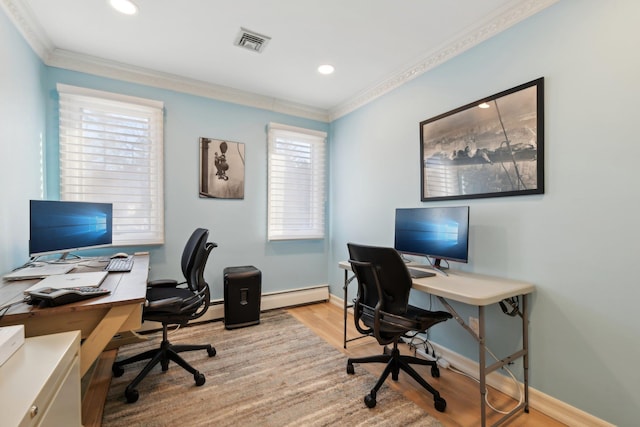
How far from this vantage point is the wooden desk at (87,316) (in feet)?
3.98

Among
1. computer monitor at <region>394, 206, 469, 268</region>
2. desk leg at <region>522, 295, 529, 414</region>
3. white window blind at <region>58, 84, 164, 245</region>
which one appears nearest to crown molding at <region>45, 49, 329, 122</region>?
white window blind at <region>58, 84, 164, 245</region>

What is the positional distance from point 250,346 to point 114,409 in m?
1.03

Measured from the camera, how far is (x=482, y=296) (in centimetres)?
150

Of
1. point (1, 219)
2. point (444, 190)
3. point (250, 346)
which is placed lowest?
point (250, 346)

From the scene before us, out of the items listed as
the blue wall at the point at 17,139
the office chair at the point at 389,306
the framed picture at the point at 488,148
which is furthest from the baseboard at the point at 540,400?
the blue wall at the point at 17,139

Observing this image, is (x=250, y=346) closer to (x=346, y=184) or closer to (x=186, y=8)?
(x=346, y=184)

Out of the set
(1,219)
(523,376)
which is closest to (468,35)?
(523,376)

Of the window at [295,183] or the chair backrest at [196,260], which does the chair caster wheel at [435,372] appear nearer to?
the chair backrest at [196,260]

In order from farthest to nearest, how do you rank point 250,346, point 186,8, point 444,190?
point 250,346 < point 444,190 < point 186,8

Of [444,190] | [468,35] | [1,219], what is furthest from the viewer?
[444,190]

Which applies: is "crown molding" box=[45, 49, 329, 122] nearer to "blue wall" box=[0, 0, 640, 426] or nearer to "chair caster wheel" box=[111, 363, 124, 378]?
"blue wall" box=[0, 0, 640, 426]

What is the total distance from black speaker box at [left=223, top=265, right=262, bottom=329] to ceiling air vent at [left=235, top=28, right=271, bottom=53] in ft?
7.01

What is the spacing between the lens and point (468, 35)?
2.14 meters

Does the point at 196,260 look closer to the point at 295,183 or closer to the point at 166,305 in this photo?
the point at 166,305
